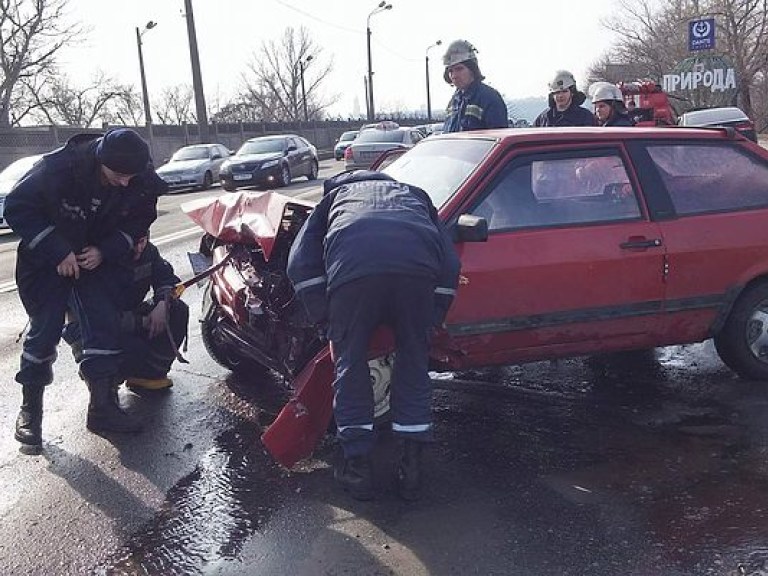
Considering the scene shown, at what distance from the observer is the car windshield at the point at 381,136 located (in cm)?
2166

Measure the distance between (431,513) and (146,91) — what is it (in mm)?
41408

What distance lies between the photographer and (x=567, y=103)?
7.00 metres

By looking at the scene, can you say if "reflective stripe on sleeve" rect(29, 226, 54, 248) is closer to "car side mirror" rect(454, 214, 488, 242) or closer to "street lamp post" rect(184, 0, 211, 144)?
"car side mirror" rect(454, 214, 488, 242)

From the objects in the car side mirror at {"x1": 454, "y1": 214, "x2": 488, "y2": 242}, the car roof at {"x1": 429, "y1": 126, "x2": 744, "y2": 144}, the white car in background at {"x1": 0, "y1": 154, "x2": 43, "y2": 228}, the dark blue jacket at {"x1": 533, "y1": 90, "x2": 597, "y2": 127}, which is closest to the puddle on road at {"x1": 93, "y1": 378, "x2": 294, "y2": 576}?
the car side mirror at {"x1": 454, "y1": 214, "x2": 488, "y2": 242}

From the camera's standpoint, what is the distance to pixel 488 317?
423 cm

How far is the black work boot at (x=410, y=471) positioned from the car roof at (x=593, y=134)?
1851mm

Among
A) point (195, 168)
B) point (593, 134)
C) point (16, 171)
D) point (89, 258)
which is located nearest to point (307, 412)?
point (89, 258)

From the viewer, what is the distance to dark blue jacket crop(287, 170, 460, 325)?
3.27m

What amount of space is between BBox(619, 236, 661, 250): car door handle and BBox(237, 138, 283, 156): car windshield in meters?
A: 18.5

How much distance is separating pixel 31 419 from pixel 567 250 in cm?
304

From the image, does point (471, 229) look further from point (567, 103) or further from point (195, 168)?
point (195, 168)

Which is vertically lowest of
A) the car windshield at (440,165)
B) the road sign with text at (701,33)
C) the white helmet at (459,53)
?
the car windshield at (440,165)

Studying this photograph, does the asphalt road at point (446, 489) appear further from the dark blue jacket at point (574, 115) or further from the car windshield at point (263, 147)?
the car windshield at point (263, 147)

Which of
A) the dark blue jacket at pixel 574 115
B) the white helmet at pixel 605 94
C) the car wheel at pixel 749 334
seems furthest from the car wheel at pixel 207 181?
the car wheel at pixel 749 334
